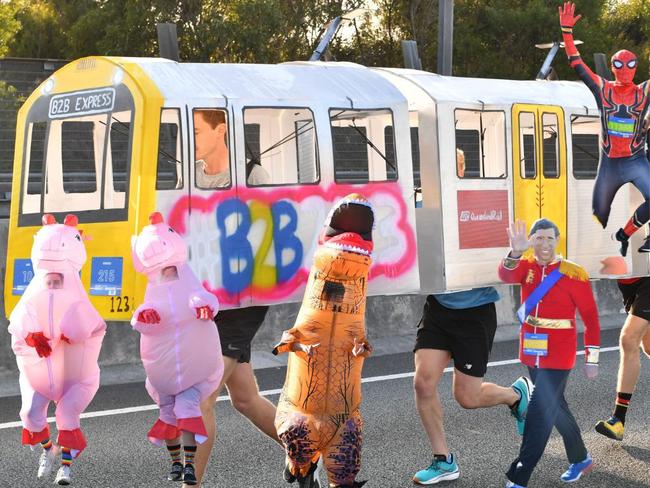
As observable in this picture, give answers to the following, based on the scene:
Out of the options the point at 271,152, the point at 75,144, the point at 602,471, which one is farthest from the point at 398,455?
the point at 75,144

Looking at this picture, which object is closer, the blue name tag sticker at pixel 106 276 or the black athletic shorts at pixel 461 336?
the blue name tag sticker at pixel 106 276

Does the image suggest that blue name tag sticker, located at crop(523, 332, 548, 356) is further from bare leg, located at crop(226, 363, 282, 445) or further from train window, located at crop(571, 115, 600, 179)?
train window, located at crop(571, 115, 600, 179)

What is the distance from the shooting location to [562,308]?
24.1 feet

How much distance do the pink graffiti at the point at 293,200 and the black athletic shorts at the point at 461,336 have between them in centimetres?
79

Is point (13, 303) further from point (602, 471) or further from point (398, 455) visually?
point (602, 471)

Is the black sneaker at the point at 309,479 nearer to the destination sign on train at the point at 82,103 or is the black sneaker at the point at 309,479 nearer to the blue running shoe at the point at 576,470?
the blue running shoe at the point at 576,470

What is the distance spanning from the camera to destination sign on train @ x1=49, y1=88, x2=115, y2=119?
7.94 m

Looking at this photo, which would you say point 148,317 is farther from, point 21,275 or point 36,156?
point 36,156

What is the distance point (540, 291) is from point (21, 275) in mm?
3361

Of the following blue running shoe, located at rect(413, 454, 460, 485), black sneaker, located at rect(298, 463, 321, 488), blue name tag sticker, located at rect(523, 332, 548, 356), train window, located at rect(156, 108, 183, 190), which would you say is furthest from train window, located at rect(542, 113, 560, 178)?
black sneaker, located at rect(298, 463, 321, 488)

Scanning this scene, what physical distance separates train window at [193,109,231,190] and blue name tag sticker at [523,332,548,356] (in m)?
2.29

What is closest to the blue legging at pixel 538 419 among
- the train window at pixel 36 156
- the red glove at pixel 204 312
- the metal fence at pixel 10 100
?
the red glove at pixel 204 312

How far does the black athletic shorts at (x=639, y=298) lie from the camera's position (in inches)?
369

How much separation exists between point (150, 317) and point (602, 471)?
3879 mm
